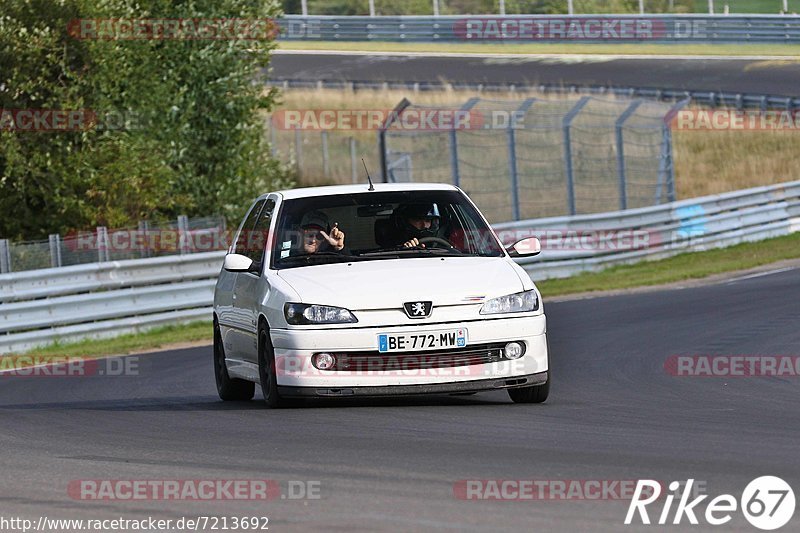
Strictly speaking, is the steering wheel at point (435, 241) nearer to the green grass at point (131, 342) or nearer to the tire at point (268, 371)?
the tire at point (268, 371)

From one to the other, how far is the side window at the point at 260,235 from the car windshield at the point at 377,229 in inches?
7.7

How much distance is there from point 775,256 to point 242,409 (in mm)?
17155

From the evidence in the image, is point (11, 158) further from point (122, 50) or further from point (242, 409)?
point (242, 409)

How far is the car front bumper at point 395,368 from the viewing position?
997 centimetres

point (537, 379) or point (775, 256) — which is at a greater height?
point (537, 379)

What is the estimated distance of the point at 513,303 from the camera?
10172 millimetres

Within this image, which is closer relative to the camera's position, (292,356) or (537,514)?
(537,514)

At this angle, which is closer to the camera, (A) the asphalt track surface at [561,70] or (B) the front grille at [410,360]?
(B) the front grille at [410,360]

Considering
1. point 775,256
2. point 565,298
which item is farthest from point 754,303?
point 775,256

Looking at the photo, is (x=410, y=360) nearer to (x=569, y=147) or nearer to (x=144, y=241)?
(x=144, y=241)

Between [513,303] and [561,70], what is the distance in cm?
4108

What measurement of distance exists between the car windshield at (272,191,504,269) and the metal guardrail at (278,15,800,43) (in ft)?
130

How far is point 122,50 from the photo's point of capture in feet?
90.5

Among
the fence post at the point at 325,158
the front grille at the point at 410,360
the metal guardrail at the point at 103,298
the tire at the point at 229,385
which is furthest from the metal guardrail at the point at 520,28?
the front grille at the point at 410,360
